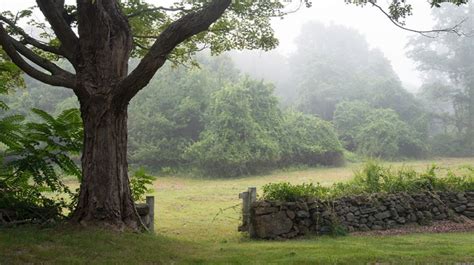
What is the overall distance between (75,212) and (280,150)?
82.7ft

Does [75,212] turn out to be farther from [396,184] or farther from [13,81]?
[396,184]

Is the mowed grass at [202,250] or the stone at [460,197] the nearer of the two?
the mowed grass at [202,250]

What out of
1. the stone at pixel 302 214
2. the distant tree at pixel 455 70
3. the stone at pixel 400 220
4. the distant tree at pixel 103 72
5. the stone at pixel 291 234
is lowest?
the stone at pixel 291 234

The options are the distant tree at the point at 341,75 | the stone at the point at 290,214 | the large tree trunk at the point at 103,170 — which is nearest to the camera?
the large tree trunk at the point at 103,170

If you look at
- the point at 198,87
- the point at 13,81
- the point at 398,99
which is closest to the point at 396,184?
the point at 13,81

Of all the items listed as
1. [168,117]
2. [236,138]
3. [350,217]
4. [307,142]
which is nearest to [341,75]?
[307,142]

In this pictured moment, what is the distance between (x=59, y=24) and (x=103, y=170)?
2865mm

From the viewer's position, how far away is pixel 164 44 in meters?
7.24

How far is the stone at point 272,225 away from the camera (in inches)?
384

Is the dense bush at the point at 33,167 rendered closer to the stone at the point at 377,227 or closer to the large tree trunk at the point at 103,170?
the large tree trunk at the point at 103,170

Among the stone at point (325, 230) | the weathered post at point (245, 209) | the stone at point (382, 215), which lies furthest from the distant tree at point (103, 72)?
the stone at point (382, 215)

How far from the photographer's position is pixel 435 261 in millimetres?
6406

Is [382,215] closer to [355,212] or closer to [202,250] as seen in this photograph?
[355,212]

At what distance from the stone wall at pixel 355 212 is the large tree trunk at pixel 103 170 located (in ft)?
11.2
